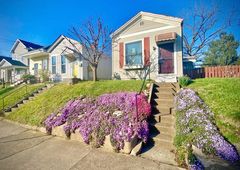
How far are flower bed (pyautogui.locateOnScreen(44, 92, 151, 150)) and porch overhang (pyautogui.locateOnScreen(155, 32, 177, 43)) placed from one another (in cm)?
538

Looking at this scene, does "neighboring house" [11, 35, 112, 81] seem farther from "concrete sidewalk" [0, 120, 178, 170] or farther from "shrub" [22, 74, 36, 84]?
"concrete sidewalk" [0, 120, 178, 170]

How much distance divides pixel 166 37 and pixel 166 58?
1.46 meters

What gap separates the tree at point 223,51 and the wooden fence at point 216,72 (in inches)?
848

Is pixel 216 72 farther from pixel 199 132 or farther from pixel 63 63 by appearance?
pixel 63 63

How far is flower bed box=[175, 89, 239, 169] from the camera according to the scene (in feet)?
11.4

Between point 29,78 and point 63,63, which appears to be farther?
point 29,78

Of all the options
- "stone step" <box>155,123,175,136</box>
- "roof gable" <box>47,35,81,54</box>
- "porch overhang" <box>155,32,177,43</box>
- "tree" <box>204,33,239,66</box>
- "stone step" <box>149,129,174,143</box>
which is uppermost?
"tree" <box>204,33,239,66</box>

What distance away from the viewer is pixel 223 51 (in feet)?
95.8

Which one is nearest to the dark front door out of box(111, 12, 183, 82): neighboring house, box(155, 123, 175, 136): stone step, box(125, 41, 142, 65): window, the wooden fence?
box(111, 12, 183, 82): neighboring house

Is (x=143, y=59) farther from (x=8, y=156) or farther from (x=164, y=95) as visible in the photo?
(x=8, y=156)

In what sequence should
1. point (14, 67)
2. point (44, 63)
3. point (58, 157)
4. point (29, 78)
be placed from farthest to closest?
point (14, 67)
point (44, 63)
point (29, 78)
point (58, 157)

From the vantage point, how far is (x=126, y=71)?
39.0 feet

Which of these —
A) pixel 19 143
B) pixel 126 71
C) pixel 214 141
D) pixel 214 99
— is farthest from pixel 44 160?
pixel 126 71

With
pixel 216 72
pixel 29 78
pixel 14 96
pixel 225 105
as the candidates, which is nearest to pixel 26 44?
pixel 29 78
